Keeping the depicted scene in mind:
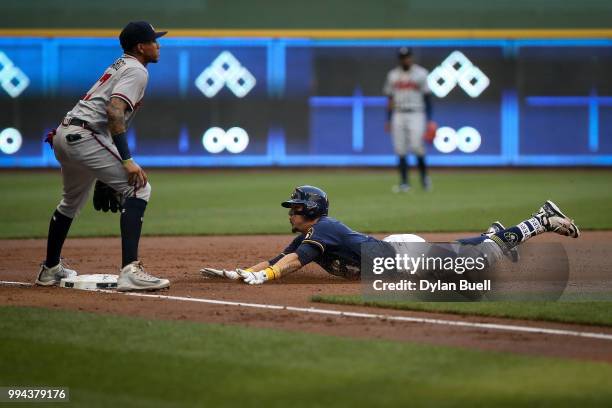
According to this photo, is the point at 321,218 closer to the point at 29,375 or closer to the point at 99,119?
the point at 99,119

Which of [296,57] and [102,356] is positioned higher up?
[296,57]

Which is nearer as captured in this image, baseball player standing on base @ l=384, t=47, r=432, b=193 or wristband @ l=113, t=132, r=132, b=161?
wristband @ l=113, t=132, r=132, b=161

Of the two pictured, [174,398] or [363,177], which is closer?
[174,398]

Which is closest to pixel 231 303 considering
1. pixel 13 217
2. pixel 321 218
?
pixel 321 218

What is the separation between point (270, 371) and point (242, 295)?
2.25 meters

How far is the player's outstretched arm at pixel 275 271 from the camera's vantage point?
736cm

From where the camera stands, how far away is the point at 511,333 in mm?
5637

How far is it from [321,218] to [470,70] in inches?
580

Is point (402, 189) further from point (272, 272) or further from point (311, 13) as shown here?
point (272, 272)

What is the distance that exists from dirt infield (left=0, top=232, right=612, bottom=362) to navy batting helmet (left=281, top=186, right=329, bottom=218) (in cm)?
51

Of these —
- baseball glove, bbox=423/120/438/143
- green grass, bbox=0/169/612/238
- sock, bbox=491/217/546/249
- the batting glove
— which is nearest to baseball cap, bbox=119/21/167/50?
the batting glove

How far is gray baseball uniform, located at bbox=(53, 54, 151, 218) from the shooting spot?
708cm

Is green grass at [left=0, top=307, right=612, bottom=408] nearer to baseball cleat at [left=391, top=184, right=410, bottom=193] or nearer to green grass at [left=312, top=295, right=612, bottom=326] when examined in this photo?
green grass at [left=312, top=295, right=612, bottom=326]

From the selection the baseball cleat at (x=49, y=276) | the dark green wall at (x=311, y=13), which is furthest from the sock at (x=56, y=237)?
the dark green wall at (x=311, y=13)
